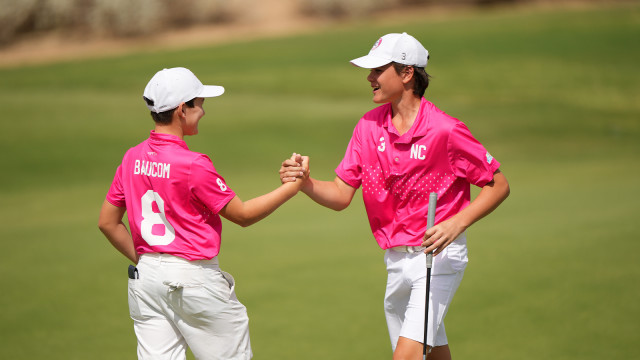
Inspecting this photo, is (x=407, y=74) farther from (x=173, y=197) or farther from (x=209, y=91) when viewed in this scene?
(x=173, y=197)

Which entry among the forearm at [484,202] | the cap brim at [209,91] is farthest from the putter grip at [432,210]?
the cap brim at [209,91]

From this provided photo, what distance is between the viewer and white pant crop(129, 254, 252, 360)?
4133 mm

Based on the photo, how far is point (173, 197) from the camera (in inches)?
161

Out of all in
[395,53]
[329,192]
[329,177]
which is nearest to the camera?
[395,53]

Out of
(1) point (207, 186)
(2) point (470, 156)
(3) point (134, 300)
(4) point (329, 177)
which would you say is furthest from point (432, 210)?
(4) point (329, 177)

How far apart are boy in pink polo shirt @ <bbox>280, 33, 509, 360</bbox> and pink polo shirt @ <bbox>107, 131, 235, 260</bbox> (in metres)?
0.65

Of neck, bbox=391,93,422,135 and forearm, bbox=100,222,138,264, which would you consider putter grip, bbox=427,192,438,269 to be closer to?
neck, bbox=391,93,422,135

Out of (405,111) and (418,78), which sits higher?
(418,78)

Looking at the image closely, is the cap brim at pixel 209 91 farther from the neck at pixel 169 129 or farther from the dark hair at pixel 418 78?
the dark hair at pixel 418 78

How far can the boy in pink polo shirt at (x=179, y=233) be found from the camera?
4098 mm

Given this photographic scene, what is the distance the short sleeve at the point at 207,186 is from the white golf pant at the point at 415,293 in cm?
113

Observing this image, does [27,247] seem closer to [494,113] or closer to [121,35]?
[494,113]

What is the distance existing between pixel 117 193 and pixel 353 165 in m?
1.43

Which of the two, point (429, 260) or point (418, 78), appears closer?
point (429, 260)
